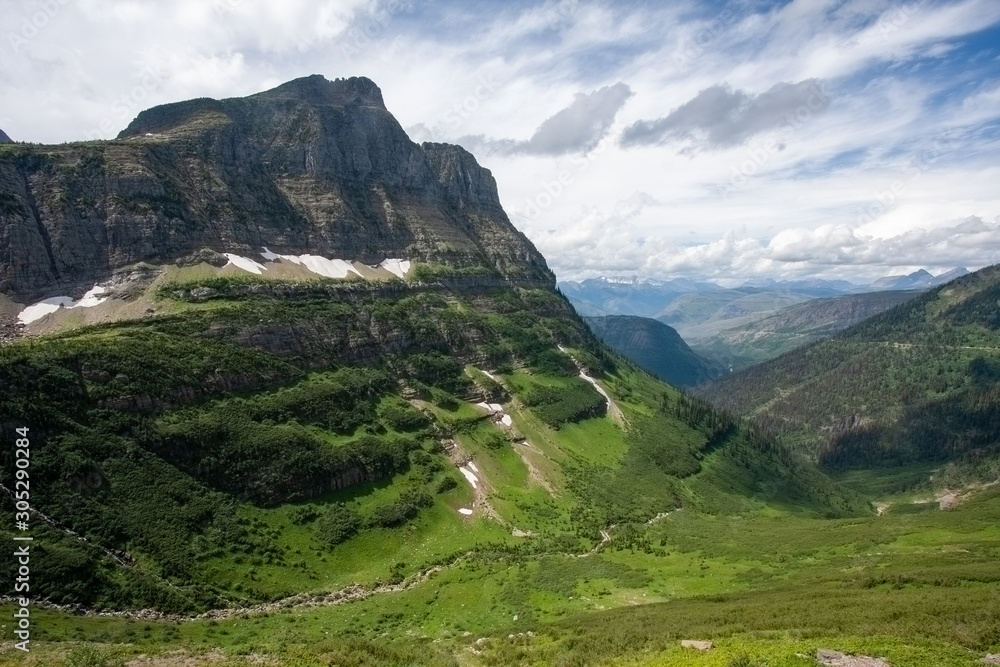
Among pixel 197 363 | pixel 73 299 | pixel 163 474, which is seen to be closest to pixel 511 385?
pixel 197 363

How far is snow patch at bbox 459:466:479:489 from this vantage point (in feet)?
401

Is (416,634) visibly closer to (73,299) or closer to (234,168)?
(73,299)

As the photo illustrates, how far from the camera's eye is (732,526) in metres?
125

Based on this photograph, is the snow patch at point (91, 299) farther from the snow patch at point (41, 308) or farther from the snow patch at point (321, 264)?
the snow patch at point (321, 264)

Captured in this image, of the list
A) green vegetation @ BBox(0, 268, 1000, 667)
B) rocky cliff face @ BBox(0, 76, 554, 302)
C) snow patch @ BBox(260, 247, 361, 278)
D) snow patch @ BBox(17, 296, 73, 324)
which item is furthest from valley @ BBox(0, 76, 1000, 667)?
snow patch @ BBox(17, 296, 73, 324)

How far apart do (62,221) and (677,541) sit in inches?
6392

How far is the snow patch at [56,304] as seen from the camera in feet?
398

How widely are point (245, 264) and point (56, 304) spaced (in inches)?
1852

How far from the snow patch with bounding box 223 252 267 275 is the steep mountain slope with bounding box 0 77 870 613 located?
0.95 meters

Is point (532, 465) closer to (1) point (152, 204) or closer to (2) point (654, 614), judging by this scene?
(2) point (654, 614)

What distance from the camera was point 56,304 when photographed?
12606cm

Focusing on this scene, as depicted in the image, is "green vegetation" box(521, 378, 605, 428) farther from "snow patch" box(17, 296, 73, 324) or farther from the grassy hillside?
"snow patch" box(17, 296, 73, 324)

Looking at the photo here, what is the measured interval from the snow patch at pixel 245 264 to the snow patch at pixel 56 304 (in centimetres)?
3378

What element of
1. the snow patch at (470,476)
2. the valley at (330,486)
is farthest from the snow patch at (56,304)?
the snow patch at (470,476)
